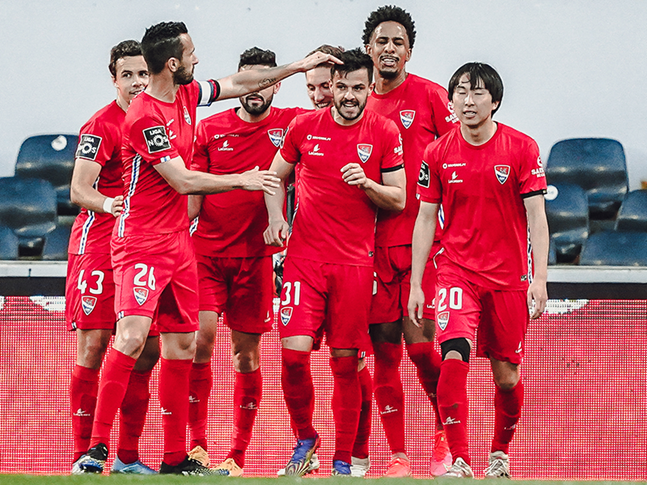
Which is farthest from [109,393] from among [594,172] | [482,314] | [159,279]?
[594,172]

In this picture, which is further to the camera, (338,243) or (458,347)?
(338,243)

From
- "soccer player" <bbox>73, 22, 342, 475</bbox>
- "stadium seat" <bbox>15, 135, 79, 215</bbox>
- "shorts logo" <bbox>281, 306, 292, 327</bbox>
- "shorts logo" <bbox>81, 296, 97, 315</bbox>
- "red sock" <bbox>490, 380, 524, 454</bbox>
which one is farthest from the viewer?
"stadium seat" <bbox>15, 135, 79, 215</bbox>

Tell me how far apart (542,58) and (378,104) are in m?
3.60

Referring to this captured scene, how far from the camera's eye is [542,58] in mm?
7805

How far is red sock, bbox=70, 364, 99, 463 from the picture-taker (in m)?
4.43

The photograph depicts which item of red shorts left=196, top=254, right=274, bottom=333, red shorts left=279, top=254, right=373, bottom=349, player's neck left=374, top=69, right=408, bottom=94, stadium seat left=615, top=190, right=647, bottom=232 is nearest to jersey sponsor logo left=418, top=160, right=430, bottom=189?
red shorts left=279, top=254, right=373, bottom=349

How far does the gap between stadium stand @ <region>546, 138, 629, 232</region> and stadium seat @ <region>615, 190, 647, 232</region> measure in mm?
53

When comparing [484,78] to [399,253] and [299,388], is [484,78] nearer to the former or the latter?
[399,253]

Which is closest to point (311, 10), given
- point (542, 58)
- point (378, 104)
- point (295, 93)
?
point (295, 93)

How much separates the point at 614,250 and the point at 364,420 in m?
3.45

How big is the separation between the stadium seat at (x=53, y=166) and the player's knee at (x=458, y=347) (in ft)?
14.4

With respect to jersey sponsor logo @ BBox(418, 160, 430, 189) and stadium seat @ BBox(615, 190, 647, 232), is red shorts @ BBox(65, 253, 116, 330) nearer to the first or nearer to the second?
jersey sponsor logo @ BBox(418, 160, 430, 189)

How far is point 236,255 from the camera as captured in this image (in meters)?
4.69

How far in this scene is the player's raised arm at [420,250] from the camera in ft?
13.7
